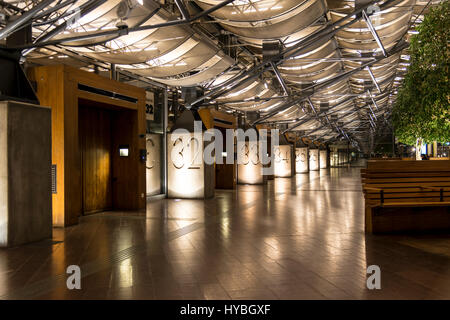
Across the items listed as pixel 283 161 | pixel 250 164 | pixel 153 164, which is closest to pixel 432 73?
pixel 153 164

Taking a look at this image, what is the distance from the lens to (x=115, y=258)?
543 centimetres

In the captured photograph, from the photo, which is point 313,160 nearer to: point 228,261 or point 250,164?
point 250,164

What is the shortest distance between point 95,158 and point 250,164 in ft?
36.0

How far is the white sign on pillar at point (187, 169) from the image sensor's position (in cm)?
1345

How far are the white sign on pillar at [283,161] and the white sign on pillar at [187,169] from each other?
47.3 ft

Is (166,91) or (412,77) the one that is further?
(166,91)

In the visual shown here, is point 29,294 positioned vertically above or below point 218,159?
below

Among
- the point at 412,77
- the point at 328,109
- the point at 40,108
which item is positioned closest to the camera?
the point at 40,108

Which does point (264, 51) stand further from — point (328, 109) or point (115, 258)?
point (328, 109)

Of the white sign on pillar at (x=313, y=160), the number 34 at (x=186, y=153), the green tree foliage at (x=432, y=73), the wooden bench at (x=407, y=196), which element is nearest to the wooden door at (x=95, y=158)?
the number 34 at (x=186, y=153)

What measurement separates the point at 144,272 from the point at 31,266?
1568 mm

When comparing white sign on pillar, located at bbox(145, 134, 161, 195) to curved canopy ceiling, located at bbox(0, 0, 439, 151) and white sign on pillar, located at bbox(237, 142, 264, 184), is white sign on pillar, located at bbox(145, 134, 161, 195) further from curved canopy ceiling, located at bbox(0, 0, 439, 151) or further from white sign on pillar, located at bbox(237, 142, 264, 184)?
white sign on pillar, located at bbox(237, 142, 264, 184)
